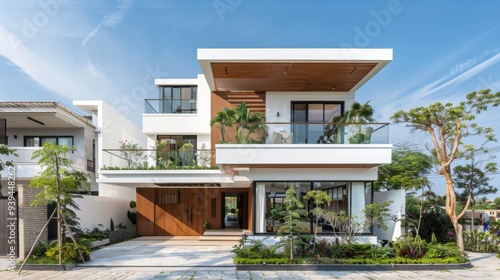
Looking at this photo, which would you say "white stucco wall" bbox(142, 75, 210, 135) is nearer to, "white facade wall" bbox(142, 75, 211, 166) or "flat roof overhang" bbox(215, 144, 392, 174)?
"white facade wall" bbox(142, 75, 211, 166)

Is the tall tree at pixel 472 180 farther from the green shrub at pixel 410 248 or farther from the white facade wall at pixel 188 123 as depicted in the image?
the white facade wall at pixel 188 123

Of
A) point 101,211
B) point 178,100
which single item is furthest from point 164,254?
point 178,100

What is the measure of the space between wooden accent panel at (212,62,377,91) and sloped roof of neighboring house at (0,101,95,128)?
27.1 ft

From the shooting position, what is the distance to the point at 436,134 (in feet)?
38.8

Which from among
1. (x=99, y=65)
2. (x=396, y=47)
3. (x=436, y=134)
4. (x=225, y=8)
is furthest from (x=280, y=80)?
(x=99, y=65)

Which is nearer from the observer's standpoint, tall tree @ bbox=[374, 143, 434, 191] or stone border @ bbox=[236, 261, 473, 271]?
stone border @ bbox=[236, 261, 473, 271]

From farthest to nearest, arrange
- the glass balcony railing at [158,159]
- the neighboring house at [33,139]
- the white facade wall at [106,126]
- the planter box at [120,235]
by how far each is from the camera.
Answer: the white facade wall at [106,126], the planter box at [120,235], the glass balcony railing at [158,159], the neighboring house at [33,139]

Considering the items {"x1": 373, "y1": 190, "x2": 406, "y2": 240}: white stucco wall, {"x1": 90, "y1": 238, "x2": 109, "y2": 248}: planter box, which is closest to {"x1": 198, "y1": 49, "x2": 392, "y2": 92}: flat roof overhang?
{"x1": 373, "y1": 190, "x2": 406, "y2": 240}: white stucco wall

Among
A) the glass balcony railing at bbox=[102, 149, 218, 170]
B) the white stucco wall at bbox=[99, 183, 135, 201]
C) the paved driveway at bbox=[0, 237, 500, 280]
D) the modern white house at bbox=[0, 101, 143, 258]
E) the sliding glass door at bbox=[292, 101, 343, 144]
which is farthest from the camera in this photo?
the white stucco wall at bbox=[99, 183, 135, 201]

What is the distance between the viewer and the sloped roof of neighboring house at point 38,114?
590 inches

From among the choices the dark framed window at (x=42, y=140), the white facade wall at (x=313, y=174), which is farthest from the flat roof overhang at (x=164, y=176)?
the dark framed window at (x=42, y=140)

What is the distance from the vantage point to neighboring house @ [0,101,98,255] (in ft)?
32.2

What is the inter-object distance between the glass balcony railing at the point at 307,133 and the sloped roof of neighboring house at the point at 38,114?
32.2ft

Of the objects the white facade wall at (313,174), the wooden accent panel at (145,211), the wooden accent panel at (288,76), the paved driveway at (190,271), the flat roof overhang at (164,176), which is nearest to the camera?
the paved driveway at (190,271)
